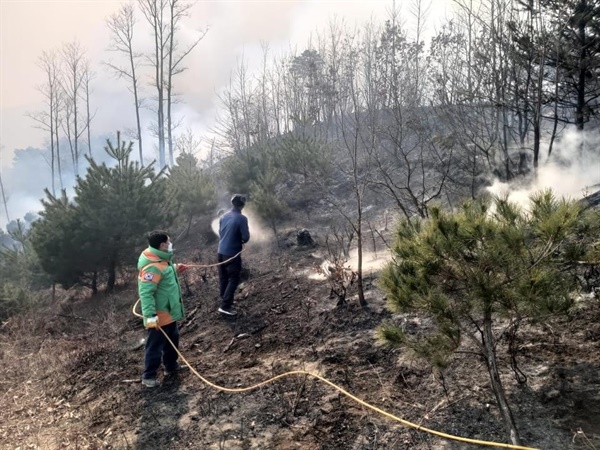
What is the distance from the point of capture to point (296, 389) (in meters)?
4.09

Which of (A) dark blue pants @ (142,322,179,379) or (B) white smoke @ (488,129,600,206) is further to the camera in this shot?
(B) white smoke @ (488,129,600,206)

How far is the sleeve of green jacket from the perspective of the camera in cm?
452

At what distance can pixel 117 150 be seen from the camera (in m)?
10.4

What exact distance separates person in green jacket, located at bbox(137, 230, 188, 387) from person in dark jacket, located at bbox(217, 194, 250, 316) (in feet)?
5.93

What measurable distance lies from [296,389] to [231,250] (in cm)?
318

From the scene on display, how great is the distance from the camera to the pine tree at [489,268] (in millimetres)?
A: 2572

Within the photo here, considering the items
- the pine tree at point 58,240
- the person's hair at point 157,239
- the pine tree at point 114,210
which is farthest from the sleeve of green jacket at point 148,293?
the pine tree at point 58,240

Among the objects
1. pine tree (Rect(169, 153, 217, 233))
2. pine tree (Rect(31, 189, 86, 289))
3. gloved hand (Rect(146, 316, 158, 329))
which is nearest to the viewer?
gloved hand (Rect(146, 316, 158, 329))

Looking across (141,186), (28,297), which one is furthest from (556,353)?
(28,297)

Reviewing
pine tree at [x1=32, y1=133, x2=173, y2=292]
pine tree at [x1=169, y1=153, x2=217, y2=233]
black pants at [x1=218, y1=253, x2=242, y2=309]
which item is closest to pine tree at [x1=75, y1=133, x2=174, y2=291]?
pine tree at [x1=32, y1=133, x2=173, y2=292]

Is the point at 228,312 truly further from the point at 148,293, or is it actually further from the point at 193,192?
the point at 193,192

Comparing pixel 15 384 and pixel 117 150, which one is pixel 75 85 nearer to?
pixel 117 150

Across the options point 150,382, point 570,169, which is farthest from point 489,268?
point 570,169

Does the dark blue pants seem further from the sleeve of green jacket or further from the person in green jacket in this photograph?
the sleeve of green jacket
